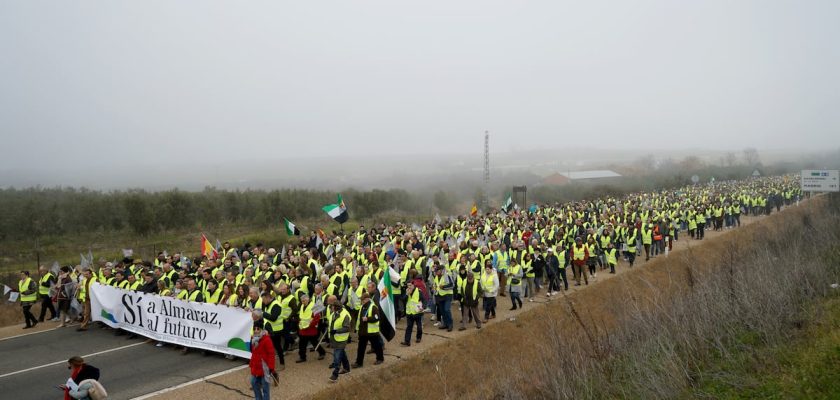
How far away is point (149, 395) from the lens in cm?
1130

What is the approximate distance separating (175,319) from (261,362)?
233 inches

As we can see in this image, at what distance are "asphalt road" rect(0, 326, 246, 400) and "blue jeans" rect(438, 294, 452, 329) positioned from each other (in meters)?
5.67

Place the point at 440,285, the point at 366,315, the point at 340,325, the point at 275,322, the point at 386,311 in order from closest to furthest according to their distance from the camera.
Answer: the point at 340,325, the point at 366,315, the point at 275,322, the point at 386,311, the point at 440,285

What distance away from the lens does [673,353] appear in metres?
9.63

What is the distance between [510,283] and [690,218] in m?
19.4

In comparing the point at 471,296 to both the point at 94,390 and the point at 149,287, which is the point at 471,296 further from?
the point at 94,390

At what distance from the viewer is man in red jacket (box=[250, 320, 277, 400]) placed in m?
9.59

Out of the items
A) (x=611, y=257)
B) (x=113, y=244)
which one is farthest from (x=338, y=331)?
(x=113, y=244)

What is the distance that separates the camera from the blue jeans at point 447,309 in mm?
15500

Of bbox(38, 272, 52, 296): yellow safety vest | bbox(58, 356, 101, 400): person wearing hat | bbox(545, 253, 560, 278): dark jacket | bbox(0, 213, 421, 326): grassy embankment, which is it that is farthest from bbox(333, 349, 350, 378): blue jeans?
bbox(0, 213, 421, 326): grassy embankment

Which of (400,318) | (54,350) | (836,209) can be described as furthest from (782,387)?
(836,209)

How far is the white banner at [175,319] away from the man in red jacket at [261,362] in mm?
3144

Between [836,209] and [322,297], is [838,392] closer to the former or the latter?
[322,297]

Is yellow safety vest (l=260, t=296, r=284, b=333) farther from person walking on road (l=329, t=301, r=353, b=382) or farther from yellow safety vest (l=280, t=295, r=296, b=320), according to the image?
person walking on road (l=329, t=301, r=353, b=382)
